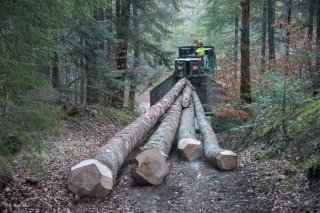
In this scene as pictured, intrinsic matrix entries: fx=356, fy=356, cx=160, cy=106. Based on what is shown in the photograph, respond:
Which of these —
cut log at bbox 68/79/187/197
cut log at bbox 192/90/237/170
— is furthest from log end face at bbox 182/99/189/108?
cut log at bbox 68/79/187/197

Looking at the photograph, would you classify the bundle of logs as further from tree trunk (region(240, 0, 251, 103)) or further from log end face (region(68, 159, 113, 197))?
tree trunk (region(240, 0, 251, 103))

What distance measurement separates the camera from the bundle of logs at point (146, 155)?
5957 mm

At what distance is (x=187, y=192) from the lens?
647 cm

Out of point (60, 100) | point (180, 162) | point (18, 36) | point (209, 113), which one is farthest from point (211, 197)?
point (209, 113)

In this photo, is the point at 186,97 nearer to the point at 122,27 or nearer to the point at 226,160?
the point at 122,27

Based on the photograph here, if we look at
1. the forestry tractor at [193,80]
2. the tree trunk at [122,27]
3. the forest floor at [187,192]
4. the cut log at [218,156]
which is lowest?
the forest floor at [187,192]

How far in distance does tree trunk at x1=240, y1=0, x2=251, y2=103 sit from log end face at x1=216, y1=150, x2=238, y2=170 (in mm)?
3521

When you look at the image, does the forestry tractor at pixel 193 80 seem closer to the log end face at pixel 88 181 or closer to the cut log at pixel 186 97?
the cut log at pixel 186 97

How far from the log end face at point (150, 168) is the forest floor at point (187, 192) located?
0.15 meters

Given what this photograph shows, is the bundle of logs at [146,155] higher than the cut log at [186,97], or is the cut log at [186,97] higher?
the cut log at [186,97]

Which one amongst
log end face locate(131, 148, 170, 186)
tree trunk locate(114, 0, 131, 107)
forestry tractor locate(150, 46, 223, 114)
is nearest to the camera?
log end face locate(131, 148, 170, 186)

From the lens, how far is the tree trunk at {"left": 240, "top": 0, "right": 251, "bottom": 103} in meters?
10.6

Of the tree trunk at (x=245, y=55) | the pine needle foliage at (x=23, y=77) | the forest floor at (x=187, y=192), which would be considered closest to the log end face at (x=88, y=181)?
the forest floor at (x=187, y=192)

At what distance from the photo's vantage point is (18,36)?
16.9ft
